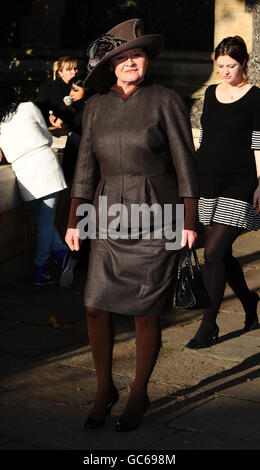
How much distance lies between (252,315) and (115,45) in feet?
8.47

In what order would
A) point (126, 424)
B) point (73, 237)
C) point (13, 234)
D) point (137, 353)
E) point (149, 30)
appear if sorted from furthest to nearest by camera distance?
point (149, 30)
point (13, 234)
point (73, 237)
point (137, 353)
point (126, 424)

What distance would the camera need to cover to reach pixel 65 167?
8.82 metres

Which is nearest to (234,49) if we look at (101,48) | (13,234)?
(101,48)

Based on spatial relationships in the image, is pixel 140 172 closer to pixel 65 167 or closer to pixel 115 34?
pixel 115 34

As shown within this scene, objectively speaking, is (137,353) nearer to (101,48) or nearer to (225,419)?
(225,419)

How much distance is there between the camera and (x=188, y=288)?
5074 mm

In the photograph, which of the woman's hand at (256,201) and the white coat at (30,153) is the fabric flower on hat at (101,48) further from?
the white coat at (30,153)

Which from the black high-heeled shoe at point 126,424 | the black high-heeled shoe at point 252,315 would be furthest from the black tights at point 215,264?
the black high-heeled shoe at point 126,424

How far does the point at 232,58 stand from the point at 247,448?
2.66m

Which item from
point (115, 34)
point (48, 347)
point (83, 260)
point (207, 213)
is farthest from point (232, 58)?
point (83, 260)

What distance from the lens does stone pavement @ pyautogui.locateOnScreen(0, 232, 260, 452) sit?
468cm

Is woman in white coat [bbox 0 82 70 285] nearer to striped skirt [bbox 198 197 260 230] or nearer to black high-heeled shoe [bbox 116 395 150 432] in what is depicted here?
striped skirt [bbox 198 197 260 230]

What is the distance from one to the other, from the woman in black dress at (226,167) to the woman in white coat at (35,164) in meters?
2.05

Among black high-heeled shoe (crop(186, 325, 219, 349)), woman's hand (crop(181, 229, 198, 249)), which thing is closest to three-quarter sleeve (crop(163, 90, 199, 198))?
woman's hand (crop(181, 229, 198, 249))
